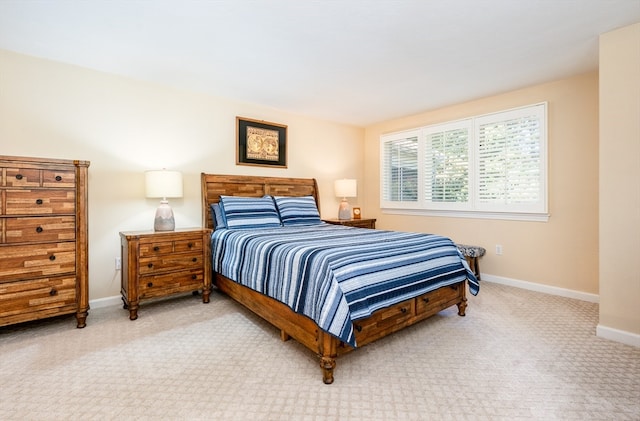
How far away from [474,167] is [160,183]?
3.71m

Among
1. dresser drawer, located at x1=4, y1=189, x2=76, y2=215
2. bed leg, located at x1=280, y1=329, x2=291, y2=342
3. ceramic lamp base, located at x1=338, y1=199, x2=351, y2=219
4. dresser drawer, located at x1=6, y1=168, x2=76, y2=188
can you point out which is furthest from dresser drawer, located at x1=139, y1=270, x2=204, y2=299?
ceramic lamp base, located at x1=338, y1=199, x2=351, y2=219

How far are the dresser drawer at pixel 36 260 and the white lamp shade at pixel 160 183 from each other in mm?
813

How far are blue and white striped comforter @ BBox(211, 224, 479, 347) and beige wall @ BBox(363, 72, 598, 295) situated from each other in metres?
1.47

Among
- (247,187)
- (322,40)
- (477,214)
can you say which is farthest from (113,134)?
(477,214)

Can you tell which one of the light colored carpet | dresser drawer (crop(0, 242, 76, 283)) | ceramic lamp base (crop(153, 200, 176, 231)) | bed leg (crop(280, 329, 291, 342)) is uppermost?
ceramic lamp base (crop(153, 200, 176, 231))

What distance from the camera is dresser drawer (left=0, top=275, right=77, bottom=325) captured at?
88.0 inches

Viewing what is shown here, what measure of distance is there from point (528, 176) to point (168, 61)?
3977 mm

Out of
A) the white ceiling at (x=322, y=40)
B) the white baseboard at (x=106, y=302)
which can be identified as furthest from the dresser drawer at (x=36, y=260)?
the white ceiling at (x=322, y=40)

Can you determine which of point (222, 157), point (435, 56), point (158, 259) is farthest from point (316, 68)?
point (158, 259)

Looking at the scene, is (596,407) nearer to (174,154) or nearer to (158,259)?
(158,259)

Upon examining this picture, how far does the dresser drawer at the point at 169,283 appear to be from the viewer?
2.81 metres

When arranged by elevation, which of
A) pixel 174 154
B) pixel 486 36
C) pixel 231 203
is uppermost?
pixel 486 36

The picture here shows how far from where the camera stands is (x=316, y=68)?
2951 millimetres

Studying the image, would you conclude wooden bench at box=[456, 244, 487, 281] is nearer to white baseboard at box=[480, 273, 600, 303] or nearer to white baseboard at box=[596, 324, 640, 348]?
white baseboard at box=[480, 273, 600, 303]
